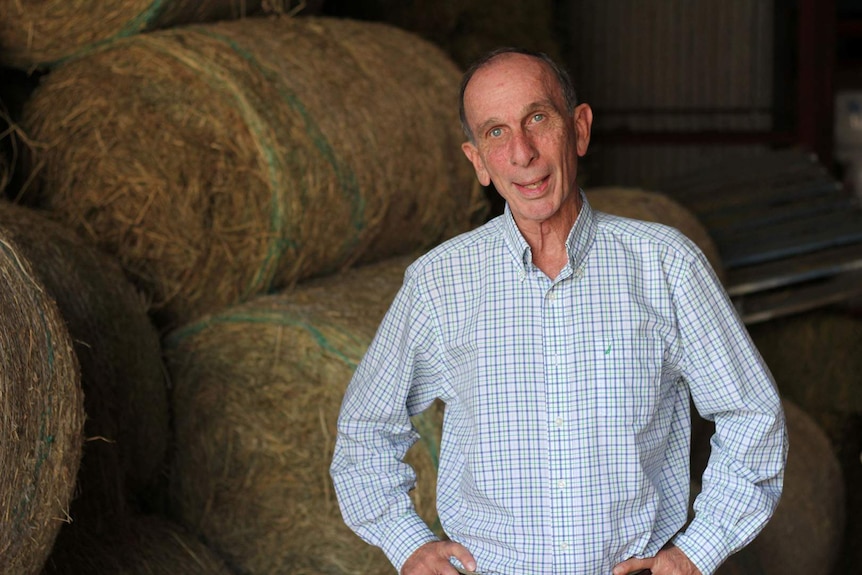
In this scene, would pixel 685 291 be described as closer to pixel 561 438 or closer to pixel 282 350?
pixel 561 438

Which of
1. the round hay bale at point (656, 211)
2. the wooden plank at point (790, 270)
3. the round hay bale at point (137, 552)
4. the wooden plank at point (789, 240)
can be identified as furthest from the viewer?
the wooden plank at point (789, 240)

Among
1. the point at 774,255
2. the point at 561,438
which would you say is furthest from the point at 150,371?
the point at 774,255

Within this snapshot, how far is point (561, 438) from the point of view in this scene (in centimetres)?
157

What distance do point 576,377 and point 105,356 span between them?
44.7 inches

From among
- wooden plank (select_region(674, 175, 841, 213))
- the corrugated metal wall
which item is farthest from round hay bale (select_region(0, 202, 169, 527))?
the corrugated metal wall

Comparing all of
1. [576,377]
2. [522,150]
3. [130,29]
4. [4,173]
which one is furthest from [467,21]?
[576,377]

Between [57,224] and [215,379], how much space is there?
18.9 inches

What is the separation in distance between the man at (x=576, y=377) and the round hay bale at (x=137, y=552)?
875mm

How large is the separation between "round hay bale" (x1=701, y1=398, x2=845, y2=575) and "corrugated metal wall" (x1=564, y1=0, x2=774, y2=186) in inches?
101

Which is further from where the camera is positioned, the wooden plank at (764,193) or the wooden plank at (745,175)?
the wooden plank at (745,175)

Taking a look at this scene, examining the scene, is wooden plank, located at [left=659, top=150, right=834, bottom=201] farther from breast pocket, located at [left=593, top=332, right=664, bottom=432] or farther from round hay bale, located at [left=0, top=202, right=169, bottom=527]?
breast pocket, located at [left=593, top=332, right=664, bottom=432]

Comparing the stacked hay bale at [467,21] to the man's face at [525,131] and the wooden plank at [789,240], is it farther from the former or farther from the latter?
the man's face at [525,131]

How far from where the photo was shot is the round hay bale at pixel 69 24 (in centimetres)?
260

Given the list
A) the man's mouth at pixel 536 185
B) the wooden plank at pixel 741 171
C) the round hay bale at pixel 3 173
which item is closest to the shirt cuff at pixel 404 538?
the man's mouth at pixel 536 185
